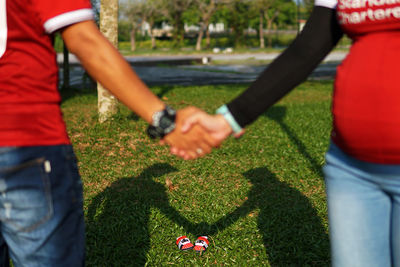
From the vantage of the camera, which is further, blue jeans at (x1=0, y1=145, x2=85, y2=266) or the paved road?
the paved road

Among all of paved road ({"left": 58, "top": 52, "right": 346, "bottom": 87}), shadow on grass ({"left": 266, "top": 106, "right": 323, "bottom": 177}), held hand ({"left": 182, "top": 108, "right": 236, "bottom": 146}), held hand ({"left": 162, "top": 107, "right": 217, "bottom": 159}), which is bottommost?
shadow on grass ({"left": 266, "top": 106, "right": 323, "bottom": 177})

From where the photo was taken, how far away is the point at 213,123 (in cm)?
193

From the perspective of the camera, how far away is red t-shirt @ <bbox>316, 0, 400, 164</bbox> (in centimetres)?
155

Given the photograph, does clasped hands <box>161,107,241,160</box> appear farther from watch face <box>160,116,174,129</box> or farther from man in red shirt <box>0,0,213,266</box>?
man in red shirt <box>0,0,213,266</box>

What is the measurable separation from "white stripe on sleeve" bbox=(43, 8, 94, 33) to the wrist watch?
1.58 feet

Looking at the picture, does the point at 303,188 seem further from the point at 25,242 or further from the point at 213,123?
the point at 25,242

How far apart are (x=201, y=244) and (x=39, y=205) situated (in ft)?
7.76

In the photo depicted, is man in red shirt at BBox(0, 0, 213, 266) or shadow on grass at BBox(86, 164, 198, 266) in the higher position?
man in red shirt at BBox(0, 0, 213, 266)

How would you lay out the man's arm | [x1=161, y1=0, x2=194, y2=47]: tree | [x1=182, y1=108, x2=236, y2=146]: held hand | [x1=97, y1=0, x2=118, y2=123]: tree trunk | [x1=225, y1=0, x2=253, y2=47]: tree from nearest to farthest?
the man's arm, [x1=182, y1=108, x2=236, y2=146]: held hand, [x1=97, y1=0, x2=118, y2=123]: tree trunk, [x1=161, y1=0, x2=194, y2=47]: tree, [x1=225, y1=0, x2=253, y2=47]: tree

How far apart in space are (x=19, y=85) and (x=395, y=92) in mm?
1254

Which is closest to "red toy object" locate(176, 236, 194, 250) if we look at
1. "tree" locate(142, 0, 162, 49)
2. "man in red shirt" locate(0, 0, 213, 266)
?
"man in red shirt" locate(0, 0, 213, 266)

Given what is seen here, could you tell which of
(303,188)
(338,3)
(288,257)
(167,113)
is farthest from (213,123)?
(303,188)

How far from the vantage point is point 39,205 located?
1.56 m

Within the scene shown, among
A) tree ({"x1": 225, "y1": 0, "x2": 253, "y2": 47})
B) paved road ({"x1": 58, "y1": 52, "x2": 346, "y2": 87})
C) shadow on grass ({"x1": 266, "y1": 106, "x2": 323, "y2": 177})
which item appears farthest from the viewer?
tree ({"x1": 225, "y1": 0, "x2": 253, "y2": 47})
